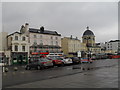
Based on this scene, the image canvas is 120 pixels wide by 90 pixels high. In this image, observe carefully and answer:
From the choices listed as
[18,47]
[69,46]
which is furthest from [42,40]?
[69,46]

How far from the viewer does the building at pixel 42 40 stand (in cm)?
4825

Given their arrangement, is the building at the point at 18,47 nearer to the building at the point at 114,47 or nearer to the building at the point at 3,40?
the building at the point at 3,40

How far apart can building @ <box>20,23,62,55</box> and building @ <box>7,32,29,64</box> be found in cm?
281

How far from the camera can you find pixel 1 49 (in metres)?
41.0

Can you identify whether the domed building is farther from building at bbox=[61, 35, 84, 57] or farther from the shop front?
the shop front

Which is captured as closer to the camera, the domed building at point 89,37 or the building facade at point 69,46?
the building facade at point 69,46

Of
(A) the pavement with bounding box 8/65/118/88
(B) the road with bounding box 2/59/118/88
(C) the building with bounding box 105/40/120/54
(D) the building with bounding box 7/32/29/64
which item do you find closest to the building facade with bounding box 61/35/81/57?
(C) the building with bounding box 105/40/120/54

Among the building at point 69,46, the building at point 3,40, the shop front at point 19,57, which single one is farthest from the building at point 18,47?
the building at point 69,46

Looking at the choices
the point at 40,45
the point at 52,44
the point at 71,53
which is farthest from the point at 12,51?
the point at 71,53

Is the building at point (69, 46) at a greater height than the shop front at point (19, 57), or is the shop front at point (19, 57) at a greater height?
the building at point (69, 46)

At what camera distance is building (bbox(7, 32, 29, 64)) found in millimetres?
42312

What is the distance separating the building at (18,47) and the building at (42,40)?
2.81 metres

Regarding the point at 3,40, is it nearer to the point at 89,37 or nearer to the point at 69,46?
the point at 69,46

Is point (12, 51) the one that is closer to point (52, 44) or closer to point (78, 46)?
point (52, 44)
